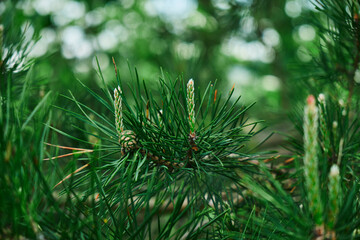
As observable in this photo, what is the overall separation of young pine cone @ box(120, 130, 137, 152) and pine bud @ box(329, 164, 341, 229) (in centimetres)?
23

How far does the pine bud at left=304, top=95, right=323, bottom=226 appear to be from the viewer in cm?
25

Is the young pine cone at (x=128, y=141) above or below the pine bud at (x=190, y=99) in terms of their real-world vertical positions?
below

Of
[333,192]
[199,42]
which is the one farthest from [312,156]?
[199,42]

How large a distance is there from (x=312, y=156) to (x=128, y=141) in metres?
0.22

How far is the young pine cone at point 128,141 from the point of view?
0.40 m

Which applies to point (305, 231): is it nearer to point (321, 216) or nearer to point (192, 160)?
point (321, 216)

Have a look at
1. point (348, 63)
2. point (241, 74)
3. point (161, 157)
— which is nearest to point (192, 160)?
point (161, 157)

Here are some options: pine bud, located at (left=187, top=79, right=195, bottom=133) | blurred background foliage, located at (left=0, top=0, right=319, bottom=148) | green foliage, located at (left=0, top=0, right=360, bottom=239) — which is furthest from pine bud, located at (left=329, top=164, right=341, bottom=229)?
blurred background foliage, located at (left=0, top=0, right=319, bottom=148)

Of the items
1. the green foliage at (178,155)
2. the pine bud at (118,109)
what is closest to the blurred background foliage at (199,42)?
the green foliage at (178,155)

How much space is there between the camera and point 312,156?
0.85 ft

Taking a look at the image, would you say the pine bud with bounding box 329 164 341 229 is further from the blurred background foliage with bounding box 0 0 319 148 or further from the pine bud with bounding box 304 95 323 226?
the blurred background foliage with bounding box 0 0 319 148

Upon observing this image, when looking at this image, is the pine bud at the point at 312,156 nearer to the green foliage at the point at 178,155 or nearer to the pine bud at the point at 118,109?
the green foliage at the point at 178,155

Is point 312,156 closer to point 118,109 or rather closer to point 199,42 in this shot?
point 118,109

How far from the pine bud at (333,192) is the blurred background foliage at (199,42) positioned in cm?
58
